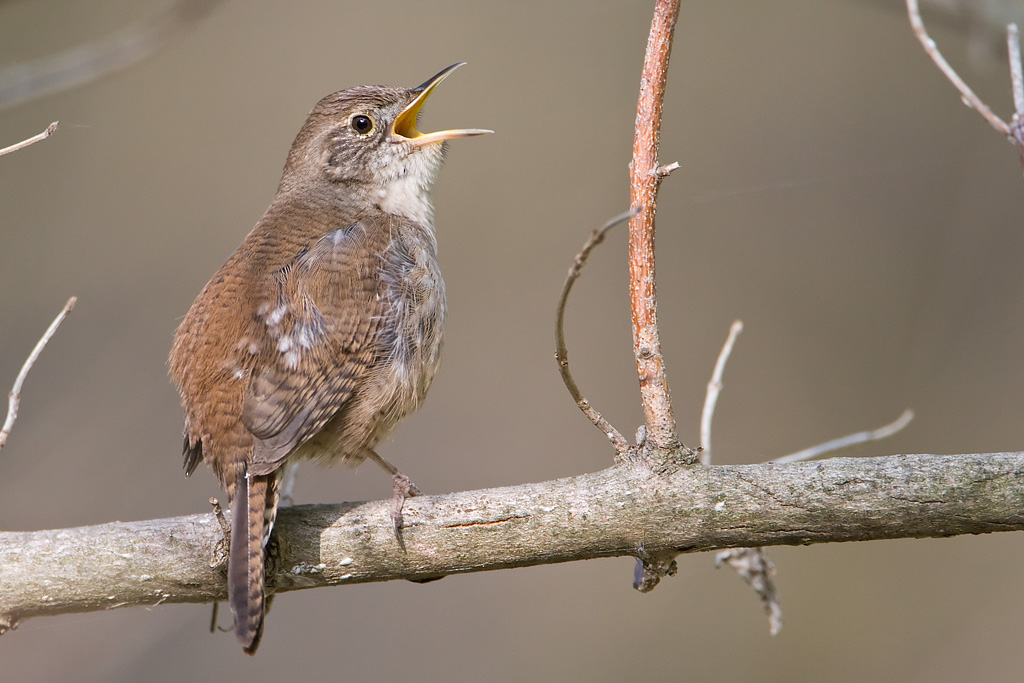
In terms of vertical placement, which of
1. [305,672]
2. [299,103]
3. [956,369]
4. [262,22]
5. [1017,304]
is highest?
[262,22]

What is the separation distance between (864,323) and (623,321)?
1388mm

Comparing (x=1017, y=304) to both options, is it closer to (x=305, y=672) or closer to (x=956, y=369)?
(x=956, y=369)

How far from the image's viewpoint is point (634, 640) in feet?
16.2

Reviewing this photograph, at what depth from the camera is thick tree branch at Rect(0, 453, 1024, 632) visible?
2.00 meters

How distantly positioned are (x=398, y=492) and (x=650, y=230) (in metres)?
1.01

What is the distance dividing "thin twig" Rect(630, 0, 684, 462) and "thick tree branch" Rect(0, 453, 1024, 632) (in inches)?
5.2

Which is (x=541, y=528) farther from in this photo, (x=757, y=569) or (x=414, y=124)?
(x=414, y=124)

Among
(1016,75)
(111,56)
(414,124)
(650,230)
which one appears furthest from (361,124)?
(1016,75)

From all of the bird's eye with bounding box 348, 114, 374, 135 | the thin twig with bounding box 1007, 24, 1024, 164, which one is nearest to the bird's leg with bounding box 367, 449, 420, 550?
the bird's eye with bounding box 348, 114, 374, 135

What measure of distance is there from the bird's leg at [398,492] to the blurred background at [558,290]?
225 centimetres

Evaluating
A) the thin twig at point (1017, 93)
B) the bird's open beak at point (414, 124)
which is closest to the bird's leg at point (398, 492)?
the bird's open beak at point (414, 124)

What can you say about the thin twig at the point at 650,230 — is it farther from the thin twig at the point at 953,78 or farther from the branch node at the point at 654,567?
the thin twig at the point at 953,78

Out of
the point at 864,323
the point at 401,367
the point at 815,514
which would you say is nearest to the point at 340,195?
the point at 401,367

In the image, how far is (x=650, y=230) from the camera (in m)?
2.14
